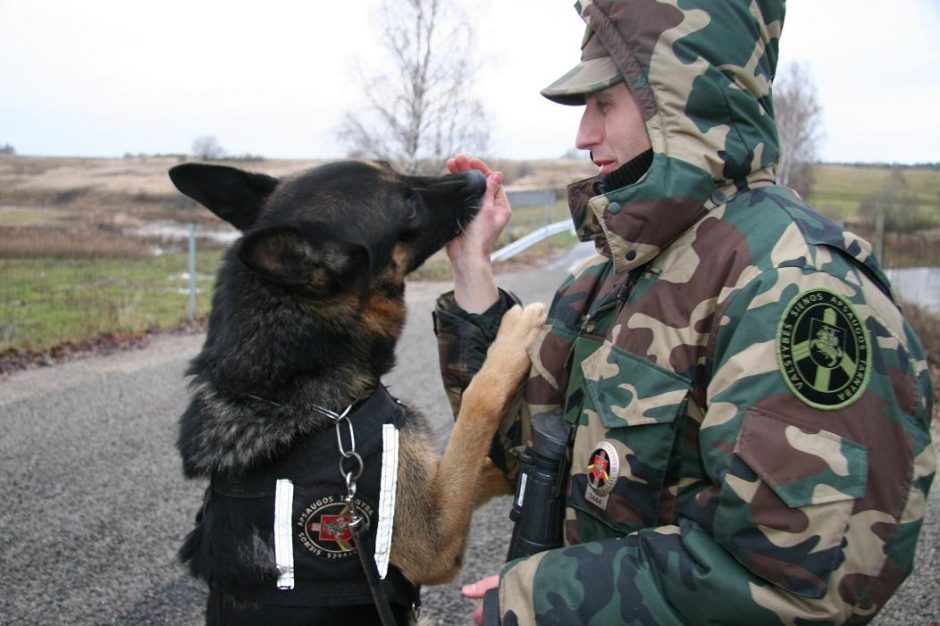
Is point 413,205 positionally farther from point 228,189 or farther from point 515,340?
point 515,340

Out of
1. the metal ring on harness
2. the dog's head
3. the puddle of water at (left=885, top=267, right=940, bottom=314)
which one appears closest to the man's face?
the dog's head

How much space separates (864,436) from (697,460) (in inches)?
16.2

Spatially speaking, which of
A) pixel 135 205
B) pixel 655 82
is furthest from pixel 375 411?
pixel 135 205

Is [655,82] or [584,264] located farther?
[584,264]

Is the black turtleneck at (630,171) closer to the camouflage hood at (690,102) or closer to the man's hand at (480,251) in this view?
the camouflage hood at (690,102)

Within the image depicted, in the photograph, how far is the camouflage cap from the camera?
182 cm

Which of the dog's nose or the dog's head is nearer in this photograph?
the dog's head

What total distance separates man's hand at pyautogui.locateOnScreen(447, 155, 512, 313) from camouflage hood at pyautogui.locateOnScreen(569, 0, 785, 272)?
3.23ft

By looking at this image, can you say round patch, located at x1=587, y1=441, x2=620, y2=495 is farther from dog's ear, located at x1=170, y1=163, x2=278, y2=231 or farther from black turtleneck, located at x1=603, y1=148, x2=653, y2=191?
dog's ear, located at x1=170, y1=163, x2=278, y2=231

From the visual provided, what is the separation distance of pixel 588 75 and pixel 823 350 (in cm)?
98

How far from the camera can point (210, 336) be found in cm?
256

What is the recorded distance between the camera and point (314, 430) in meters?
2.38

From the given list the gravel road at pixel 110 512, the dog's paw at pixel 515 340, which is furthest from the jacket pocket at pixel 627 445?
the gravel road at pixel 110 512

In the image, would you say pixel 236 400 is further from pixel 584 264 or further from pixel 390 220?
pixel 584 264
